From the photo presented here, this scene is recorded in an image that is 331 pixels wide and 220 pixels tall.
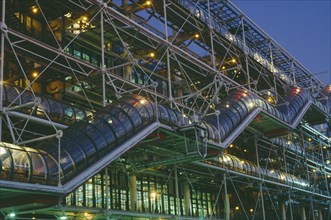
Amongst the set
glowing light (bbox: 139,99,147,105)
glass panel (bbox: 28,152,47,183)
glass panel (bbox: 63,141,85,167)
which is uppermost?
glowing light (bbox: 139,99,147,105)

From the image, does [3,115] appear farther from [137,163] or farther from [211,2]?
[211,2]

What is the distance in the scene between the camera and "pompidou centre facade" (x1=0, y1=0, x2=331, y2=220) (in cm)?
1540

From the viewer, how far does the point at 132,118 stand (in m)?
17.8

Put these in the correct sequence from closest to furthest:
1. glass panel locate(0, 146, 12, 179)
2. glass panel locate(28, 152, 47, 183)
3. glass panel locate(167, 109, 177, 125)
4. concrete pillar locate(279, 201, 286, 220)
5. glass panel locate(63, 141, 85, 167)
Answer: glass panel locate(0, 146, 12, 179), glass panel locate(28, 152, 47, 183), glass panel locate(63, 141, 85, 167), glass panel locate(167, 109, 177, 125), concrete pillar locate(279, 201, 286, 220)

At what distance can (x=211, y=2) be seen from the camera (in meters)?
32.6

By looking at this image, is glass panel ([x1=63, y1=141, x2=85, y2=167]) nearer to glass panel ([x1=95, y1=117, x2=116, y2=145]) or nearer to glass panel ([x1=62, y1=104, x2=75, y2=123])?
glass panel ([x1=95, y1=117, x2=116, y2=145])

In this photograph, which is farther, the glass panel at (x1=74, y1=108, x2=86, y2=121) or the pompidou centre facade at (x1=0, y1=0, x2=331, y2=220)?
the glass panel at (x1=74, y1=108, x2=86, y2=121)

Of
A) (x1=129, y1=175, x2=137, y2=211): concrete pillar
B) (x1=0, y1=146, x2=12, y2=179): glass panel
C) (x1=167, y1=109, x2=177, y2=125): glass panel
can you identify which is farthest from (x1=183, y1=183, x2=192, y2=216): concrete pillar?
(x1=0, y1=146, x2=12, y2=179): glass panel

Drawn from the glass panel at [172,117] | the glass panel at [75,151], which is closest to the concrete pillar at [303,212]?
the glass panel at [172,117]

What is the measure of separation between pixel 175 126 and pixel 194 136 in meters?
0.83

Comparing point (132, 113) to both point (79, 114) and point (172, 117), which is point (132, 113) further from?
point (79, 114)

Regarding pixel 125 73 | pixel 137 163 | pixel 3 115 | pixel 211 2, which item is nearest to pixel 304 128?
pixel 211 2

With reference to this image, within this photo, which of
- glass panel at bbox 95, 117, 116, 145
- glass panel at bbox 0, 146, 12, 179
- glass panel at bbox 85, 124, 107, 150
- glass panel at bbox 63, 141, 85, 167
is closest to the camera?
glass panel at bbox 0, 146, 12, 179

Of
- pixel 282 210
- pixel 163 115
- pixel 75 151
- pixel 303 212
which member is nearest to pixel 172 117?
pixel 163 115
